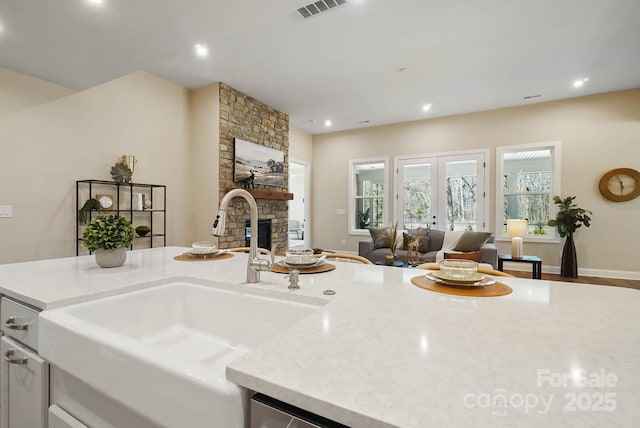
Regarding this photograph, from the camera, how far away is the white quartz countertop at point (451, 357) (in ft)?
1.42

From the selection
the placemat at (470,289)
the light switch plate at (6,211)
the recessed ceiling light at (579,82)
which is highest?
the recessed ceiling light at (579,82)

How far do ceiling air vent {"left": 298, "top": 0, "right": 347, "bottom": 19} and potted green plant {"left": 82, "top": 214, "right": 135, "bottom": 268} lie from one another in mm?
2346

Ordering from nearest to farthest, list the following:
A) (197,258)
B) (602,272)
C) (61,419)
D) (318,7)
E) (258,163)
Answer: (61,419)
(197,258)
(318,7)
(602,272)
(258,163)

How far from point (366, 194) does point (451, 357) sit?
20.6 feet

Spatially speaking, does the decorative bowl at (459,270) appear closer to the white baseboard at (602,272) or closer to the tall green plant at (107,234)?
the tall green plant at (107,234)

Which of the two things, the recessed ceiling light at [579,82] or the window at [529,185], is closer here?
the recessed ceiling light at [579,82]

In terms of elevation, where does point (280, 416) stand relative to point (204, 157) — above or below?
below

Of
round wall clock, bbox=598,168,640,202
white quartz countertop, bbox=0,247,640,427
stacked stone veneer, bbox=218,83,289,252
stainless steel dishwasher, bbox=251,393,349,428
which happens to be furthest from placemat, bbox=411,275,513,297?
round wall clock, bbox=598,168,640,202

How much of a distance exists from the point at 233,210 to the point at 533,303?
13.4ft

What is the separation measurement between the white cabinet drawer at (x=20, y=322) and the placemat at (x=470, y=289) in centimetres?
131

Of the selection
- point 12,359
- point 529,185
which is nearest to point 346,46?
point 12,359

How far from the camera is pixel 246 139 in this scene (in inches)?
186

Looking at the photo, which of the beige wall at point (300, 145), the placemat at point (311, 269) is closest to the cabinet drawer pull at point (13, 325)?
the placemat at point (311, 269)

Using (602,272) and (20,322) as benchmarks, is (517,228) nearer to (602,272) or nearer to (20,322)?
(602,272)
